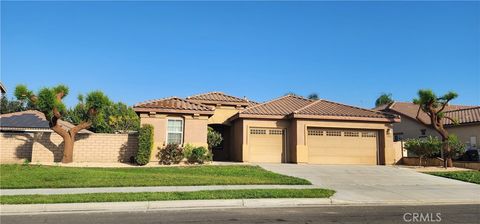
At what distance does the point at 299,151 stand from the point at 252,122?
3.32 metres

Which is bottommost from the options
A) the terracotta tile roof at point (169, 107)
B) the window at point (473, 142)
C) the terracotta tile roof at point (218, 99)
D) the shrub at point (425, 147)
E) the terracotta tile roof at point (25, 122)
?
the shrub at point (425, 147)

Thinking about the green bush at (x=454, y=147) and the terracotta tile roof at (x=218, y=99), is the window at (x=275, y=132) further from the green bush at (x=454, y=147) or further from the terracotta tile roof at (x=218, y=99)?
the green bush at (x=454, y=147)

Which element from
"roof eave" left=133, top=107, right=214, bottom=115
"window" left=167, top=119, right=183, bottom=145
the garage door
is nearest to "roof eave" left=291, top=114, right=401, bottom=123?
the garage door

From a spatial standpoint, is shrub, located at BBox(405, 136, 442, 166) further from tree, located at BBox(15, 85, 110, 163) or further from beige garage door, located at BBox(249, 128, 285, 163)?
tree, located at BBox(15, 85, 110, 163)

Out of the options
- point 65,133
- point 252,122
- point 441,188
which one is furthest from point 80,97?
point 441,188

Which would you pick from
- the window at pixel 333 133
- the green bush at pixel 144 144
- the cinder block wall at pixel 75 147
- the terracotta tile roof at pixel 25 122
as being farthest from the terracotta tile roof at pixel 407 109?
the terracotta tile roof at pixel 25 122

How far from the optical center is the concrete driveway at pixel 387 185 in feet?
42.3

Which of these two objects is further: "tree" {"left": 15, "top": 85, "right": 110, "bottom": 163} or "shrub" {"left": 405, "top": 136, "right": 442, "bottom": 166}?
"shrub" {"left": 405, "top": 136, "right": 442, "bottom": 166}

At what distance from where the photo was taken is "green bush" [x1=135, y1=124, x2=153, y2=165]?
69.1ft

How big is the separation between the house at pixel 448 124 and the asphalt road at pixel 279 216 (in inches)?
656

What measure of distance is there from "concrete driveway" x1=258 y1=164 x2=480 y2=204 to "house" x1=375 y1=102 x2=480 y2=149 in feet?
26.6

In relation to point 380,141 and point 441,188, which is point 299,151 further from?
point 441,188

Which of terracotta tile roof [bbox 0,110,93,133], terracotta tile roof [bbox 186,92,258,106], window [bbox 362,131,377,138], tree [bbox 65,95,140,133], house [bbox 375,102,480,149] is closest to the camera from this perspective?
window [bbox 362,131,377,138]

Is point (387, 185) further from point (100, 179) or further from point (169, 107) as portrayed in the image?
point (169, 107)
